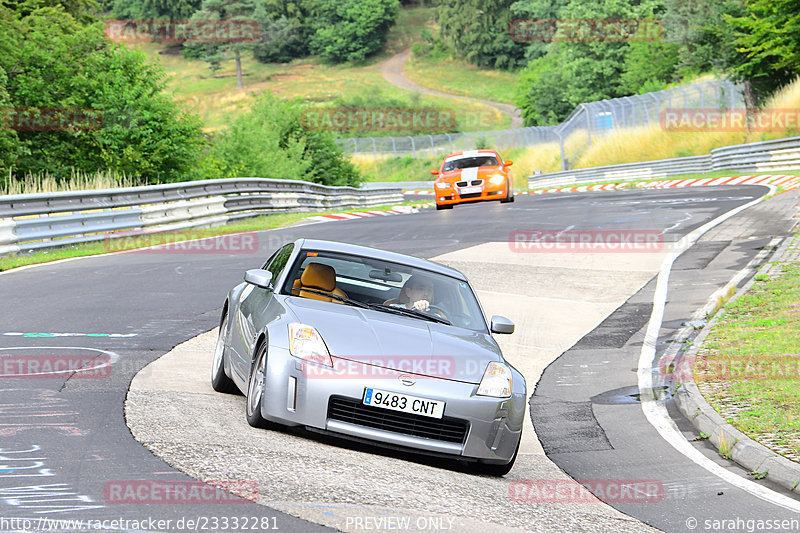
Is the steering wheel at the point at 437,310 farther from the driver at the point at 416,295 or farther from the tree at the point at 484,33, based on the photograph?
the tree at the point at 484,33

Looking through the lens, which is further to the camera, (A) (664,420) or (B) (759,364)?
(B) (759,364)

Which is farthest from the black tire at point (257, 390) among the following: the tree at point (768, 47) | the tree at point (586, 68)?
the tree at point (586, 68)

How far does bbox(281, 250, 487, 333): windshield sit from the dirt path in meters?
100

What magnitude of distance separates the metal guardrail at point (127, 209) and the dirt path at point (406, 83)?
79.9 metres

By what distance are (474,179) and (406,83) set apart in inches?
4244

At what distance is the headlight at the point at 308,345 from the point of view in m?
6.88

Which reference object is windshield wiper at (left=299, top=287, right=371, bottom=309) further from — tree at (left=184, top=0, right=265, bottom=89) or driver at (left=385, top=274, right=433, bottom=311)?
tree at (left=184, top=0, right=265, bottom=89)

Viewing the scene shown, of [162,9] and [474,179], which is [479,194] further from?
[162,9]

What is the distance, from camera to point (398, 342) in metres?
7.14

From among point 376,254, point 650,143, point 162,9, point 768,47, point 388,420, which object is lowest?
point 388,420

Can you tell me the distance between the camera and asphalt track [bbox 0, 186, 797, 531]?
18.2 feet

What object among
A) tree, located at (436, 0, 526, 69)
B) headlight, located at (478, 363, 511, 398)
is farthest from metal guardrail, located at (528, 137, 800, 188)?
tree, located at (436, 0, 526, 69)

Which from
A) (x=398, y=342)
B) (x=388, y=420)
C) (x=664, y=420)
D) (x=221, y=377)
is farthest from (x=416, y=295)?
(x=664, y=420)

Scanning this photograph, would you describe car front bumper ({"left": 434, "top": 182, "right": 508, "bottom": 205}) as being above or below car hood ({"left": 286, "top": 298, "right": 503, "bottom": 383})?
below
